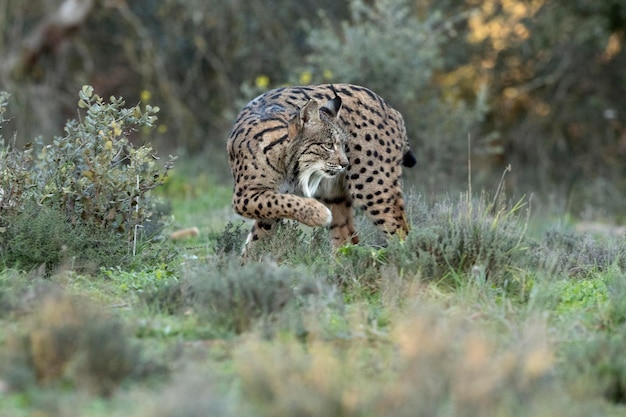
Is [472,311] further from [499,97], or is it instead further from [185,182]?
[499,97]

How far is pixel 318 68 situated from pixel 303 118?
27.3 ft

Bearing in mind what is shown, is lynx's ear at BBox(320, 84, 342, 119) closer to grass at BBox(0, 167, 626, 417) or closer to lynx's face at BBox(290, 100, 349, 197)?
lynx's face at BBox(290, 100, 349, 197)

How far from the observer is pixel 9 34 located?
1822 cm

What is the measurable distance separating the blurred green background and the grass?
9.51 meters

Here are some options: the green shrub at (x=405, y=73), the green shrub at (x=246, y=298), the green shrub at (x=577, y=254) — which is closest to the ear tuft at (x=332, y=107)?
the green shrub at (x=577, y=254)

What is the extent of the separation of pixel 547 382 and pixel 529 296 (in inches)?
76.5

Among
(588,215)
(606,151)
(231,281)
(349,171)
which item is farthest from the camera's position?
(606,151)

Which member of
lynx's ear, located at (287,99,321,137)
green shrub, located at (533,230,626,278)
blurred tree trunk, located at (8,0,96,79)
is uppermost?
blurred tree trunk, located at (8,0,96,79)

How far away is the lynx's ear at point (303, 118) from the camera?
834cm

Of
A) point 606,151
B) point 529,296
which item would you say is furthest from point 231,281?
point 606,151

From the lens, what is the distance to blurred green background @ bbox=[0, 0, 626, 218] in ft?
58.0

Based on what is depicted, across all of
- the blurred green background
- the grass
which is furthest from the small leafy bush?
the blurred green background

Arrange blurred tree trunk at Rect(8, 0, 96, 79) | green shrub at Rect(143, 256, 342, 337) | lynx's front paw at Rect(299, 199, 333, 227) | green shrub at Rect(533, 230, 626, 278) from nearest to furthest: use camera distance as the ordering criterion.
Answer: green shrub at Rect(143, 256, 342, 337) → green shrub at Rect(533, 230, 626, 278) → lynx's front paw at Rect(299, 199, 333, 227) → blurred tree trunk at Rect(8, 0, 96, 79)

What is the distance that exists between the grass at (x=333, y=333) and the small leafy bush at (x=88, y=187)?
309mm
